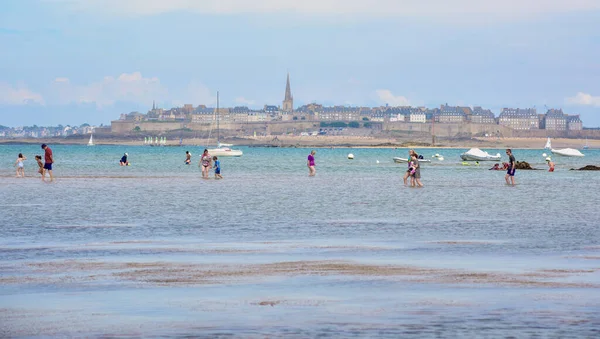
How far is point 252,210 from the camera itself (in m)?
30.1

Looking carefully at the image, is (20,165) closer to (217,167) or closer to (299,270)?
(217,167)

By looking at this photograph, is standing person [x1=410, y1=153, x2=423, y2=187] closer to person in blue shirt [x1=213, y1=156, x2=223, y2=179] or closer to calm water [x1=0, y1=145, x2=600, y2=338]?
person in blue shirt [x1=213, y1=156, x2=223, y2=179]

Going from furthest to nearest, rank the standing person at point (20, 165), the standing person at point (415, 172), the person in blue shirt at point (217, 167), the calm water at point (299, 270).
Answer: the standing person at point (20, 165) → the person in blue shirt at point (217, 167) → the standing person at point (415, 172) → the calm water at point (299, 270)

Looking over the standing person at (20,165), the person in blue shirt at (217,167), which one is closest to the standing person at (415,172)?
the person in blue shirt at (217,167)

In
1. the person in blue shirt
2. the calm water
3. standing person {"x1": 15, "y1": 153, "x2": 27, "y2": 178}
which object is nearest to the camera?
the calm water

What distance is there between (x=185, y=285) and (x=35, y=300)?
219 cm

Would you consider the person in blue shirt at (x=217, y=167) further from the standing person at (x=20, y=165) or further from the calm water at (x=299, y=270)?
the calm water at (x=299, y=270)

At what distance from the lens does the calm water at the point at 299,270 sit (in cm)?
1089

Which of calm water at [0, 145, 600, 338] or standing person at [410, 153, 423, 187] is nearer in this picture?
calm water at [0, 145, 600, 338]

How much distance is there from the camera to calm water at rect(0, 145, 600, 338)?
10891 mm

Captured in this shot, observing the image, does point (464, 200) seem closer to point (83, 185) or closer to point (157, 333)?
point (83, 185)

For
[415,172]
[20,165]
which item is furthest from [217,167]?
[415,172]

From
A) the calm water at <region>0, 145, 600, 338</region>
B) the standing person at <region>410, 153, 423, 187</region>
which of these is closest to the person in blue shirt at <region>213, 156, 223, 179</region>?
the standing person at <region>410, 153, 423, 187</region>

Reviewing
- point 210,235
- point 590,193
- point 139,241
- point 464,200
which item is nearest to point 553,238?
point 210,235
